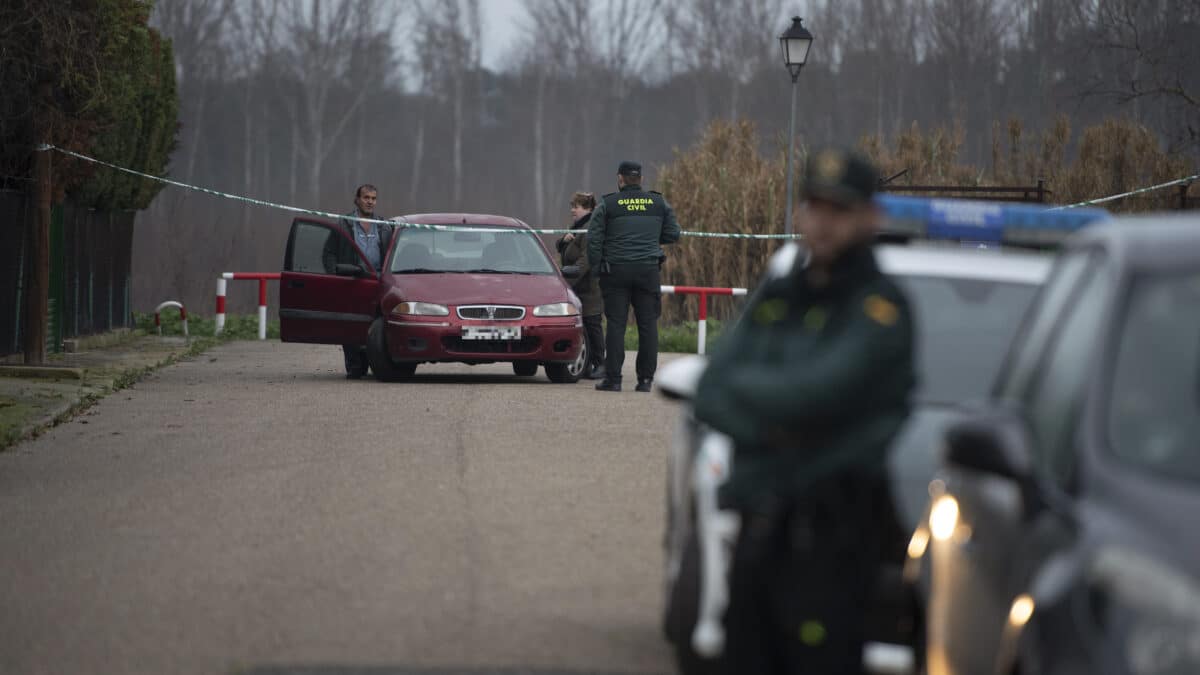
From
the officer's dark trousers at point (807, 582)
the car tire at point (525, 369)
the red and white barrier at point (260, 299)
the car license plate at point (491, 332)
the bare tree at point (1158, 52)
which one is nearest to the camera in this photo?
the officer's dark trousers at point (807, 582)

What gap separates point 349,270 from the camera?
19016 mm

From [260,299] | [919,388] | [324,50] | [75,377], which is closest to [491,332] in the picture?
[75,377]

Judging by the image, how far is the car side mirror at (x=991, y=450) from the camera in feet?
13.4

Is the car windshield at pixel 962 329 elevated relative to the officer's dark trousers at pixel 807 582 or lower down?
elevated

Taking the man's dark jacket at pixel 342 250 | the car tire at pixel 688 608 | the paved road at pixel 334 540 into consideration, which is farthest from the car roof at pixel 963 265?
the man's dark jacket at pixel 342 250

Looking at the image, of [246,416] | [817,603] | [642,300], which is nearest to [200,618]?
[817,603]

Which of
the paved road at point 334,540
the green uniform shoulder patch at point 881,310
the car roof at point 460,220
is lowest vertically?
the paved road at point 334,540

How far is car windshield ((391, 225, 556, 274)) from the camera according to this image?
19.5 meters

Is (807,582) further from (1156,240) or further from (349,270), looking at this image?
(349,270)

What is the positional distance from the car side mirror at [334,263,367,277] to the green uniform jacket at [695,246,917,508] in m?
14.6

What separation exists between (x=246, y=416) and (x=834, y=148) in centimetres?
1133

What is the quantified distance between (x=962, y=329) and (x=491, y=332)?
37.7 feet

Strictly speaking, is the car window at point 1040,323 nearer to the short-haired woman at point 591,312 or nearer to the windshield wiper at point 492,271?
the windshield wiper at point 492,271

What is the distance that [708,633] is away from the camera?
5246 millimetres
